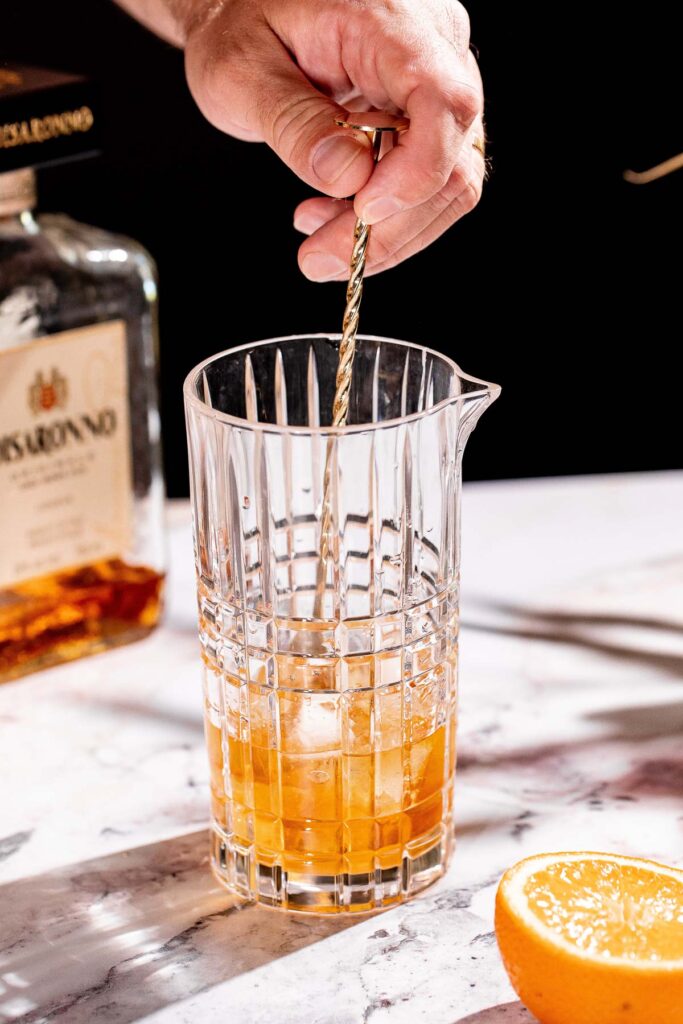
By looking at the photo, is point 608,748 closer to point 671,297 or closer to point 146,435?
point 146,435

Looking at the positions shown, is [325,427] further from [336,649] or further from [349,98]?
[349,98]

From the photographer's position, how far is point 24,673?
1.12m

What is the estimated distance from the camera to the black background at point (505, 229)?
58.1 inches

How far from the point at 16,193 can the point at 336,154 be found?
31cm

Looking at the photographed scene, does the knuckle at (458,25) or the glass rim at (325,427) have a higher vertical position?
the knuckle at (458,25)

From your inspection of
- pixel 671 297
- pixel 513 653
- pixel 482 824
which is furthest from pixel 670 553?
pixel 671 297

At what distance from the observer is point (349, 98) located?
3.33ft

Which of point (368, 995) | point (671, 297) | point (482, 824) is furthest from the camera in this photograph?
point (671, 297)

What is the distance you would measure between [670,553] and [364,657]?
1.76 feet

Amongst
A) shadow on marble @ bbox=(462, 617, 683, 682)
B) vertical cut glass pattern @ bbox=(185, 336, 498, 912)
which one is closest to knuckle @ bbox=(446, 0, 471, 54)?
vertical cut glass pattern @ bbox=(185, 336, 498, 912)

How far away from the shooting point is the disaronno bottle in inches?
41.8

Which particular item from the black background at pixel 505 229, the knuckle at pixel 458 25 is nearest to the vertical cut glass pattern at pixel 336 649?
the knuckle at pixel 458 25

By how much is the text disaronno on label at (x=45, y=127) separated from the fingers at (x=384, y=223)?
209mm

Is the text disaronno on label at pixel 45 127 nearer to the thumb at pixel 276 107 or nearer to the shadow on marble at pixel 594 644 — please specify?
→ the thumb at pixel 276 107
